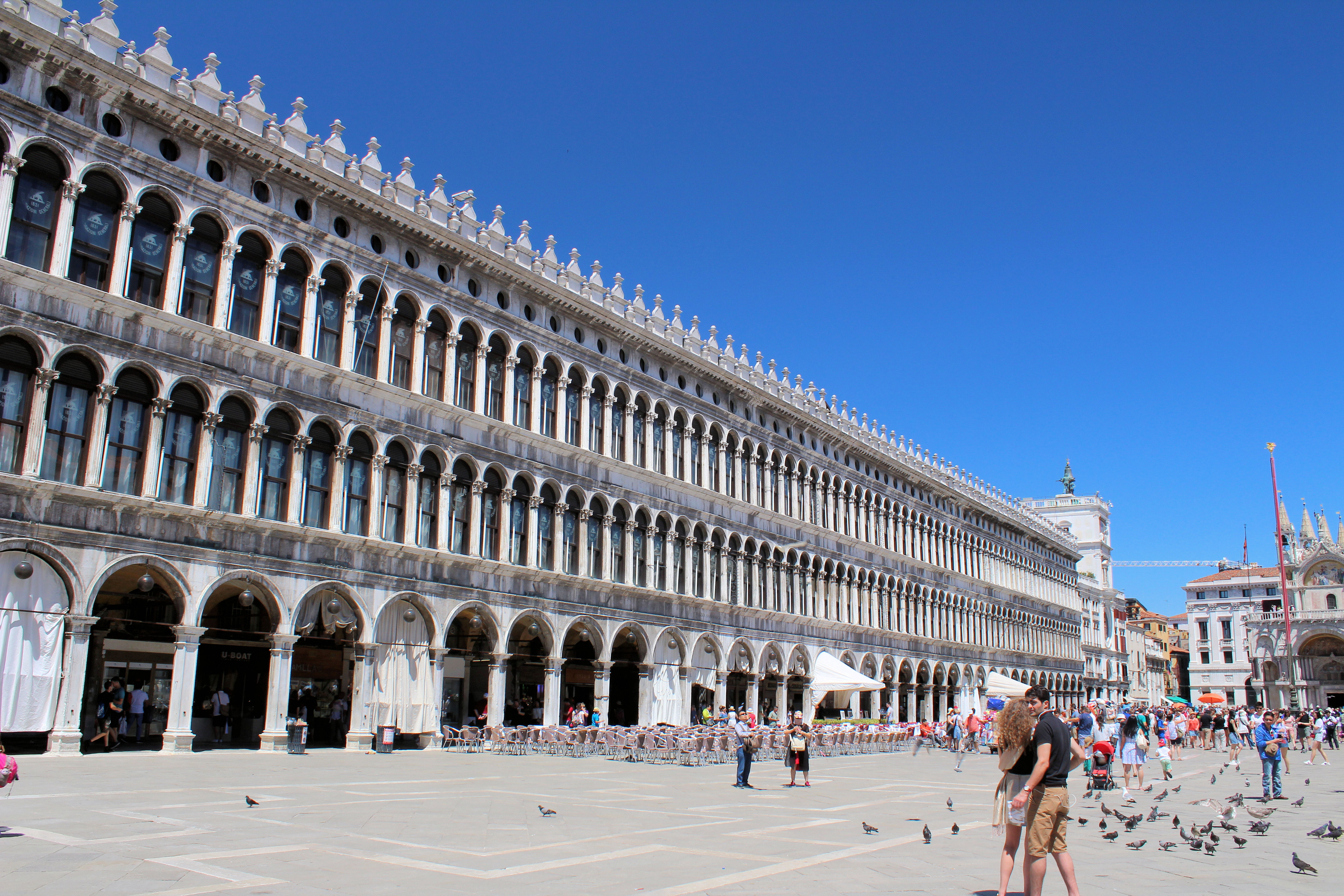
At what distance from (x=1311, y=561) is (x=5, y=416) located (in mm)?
99548

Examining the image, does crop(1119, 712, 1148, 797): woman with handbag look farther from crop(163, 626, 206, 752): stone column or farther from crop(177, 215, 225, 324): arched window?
crop(177, 215, 225, 324): arched window

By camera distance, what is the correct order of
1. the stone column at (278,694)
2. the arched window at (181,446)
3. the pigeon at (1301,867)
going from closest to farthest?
the pigeon at (1301,867)
the arched window at (181,446)
the stone column at (278,694)

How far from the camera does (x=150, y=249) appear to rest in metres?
22.7

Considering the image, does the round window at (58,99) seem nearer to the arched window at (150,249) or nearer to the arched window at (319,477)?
the arched window at (150,249)

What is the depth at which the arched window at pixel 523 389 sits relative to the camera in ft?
103

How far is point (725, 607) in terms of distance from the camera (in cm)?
3938

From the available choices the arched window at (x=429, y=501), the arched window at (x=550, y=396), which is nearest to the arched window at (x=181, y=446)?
the arched window at (x=429, y=501)

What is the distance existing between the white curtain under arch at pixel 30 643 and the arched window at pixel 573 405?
15.9m

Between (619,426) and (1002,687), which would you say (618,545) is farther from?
(1002,687)

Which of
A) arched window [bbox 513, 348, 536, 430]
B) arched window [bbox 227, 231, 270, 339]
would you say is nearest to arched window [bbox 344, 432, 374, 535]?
arched window [bbox 227, 231, 270, 339]

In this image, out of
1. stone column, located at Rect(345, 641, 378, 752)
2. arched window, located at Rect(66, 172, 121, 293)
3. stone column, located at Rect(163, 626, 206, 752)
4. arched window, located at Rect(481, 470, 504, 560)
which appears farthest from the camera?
arched window, located at Rect(481, 470, 504, 560)

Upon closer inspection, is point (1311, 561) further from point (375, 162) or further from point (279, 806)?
point (279, 806)

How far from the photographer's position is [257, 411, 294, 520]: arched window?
2412 cm

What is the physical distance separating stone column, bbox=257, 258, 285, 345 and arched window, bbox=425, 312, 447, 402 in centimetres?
461
